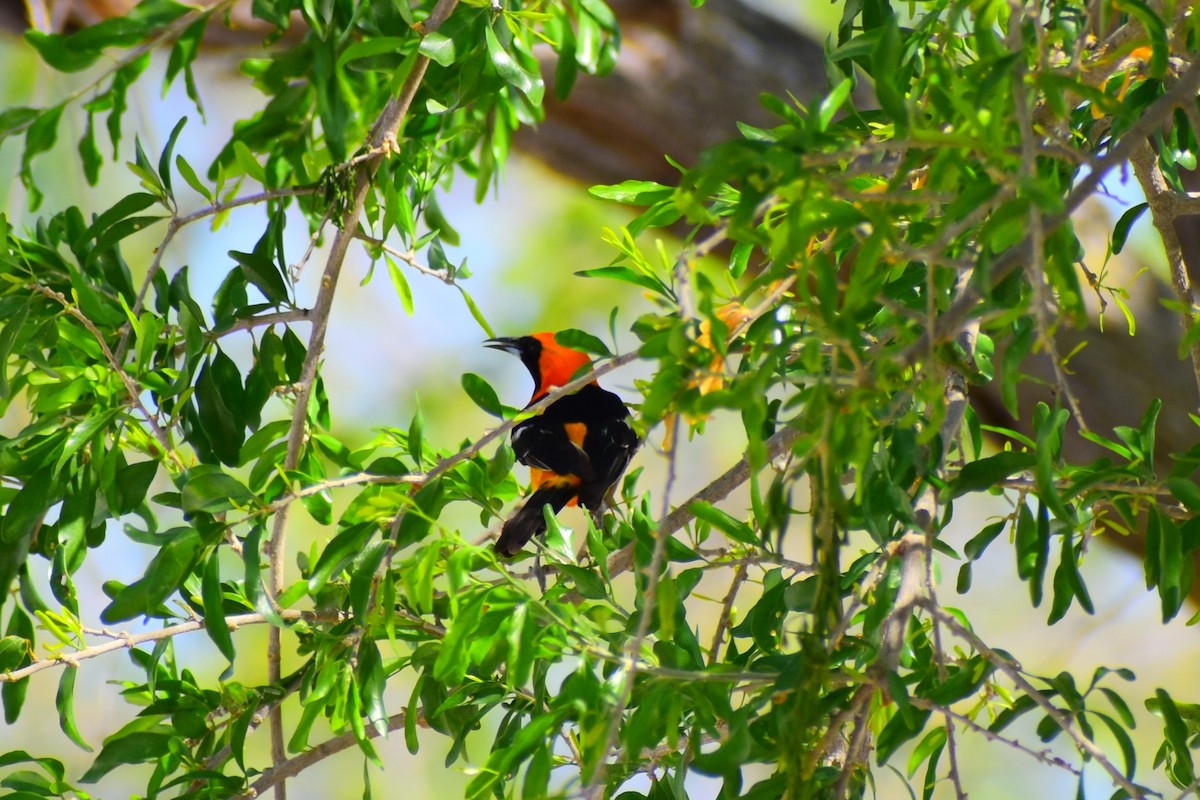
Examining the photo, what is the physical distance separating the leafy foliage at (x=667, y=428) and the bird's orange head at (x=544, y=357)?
1534 millimetres

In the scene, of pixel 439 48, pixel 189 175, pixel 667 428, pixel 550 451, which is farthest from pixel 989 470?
pixel 550 451

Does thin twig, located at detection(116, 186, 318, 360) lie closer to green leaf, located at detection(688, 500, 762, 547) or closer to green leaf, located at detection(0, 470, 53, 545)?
green leaf, located at detection(0, 470, 53, 545)

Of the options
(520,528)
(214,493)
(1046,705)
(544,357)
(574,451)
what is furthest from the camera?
(544,357)

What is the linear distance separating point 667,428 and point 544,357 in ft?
8.94

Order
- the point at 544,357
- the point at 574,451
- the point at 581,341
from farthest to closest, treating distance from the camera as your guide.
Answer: the point at 544,357 → the point at 574,451 → the point at 581,341

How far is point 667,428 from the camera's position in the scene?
137cm

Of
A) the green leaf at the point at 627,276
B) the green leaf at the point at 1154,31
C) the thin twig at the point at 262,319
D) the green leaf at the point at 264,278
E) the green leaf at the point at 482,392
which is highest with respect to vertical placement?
the green leaf at the point at 264,278

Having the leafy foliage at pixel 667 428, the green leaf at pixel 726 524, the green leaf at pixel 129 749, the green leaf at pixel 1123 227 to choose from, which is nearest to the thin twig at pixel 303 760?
the leafy foliage at pixel 667 428

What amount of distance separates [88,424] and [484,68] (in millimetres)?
798

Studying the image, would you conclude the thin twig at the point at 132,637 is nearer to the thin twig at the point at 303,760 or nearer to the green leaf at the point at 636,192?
the thin twig at the point at 303,760

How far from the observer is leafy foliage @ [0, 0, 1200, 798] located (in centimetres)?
106

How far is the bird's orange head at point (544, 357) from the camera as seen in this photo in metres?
3.98

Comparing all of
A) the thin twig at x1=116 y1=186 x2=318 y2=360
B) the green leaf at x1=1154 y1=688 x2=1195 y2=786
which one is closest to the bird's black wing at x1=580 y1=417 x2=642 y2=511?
the thin twig at x1=116 y1=186 x2=318 y2=360

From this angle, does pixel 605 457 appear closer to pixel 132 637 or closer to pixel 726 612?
pixel 726 612
